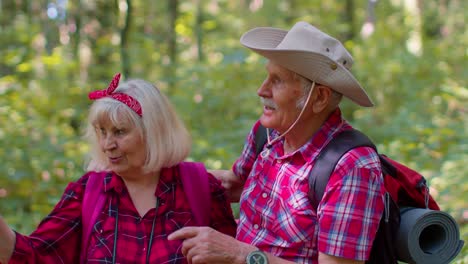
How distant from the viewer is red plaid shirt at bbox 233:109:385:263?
2.12 metres

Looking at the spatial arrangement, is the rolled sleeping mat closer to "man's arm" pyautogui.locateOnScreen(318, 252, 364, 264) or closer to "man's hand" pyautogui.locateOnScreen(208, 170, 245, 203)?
"man's arm" pyautogui.locateOnScreen(318, 252, 364, 264)

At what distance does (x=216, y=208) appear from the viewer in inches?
112

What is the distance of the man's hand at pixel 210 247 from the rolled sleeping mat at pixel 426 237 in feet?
2.04

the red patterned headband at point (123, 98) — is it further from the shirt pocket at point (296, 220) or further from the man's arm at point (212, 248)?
the shirt pocket at point (296, 220)

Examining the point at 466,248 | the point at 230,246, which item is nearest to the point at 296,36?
the point at 230,246

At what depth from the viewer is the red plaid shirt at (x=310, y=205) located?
2.12 m

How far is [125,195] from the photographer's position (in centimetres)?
269

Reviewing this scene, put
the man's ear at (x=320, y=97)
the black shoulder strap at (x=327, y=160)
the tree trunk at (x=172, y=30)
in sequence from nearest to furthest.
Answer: the black shoulder strap at (x=327, y=160) → the man's ear at (x=320, y=97) → the tree trunk at (x=172, y=30)

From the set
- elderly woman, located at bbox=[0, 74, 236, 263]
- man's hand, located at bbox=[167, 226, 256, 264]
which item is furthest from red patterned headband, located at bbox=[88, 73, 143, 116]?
man's hand, located at bbox=[167, 226, 256, 264]

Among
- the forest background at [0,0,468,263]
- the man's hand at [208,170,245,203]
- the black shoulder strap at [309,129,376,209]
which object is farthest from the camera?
the forest background at [0,0,468,263]

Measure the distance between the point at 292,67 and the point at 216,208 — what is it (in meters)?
0.92

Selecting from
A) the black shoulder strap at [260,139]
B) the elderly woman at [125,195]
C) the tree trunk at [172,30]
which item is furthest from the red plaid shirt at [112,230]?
the tree trunk at [172,30]

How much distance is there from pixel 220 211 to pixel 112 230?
0.58 meters

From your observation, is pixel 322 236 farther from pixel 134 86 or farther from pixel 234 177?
pixel 134 86
